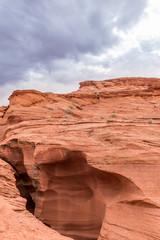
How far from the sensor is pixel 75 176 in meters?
9.02

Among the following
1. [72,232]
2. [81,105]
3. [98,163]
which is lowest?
[72,232]

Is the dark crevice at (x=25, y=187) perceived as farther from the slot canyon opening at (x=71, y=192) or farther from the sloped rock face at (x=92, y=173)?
the slot canyon opening at (x=71, y=192)

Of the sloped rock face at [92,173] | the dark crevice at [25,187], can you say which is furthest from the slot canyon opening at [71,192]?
the dark crevice at [25,187]

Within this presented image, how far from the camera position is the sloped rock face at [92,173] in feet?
21.1

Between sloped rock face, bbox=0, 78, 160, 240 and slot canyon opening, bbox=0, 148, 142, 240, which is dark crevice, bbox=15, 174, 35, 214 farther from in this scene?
slot canyon opening, bbox=0, 148, 142, 240

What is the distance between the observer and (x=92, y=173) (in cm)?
813

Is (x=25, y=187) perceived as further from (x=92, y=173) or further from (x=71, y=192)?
(x=92, y=173)

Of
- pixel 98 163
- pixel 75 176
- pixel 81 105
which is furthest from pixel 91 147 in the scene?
pixel 81 105

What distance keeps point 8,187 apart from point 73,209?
3822 millimetres

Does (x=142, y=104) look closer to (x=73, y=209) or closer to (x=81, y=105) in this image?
(x=81, y=105)

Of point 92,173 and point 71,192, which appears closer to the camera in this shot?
point 92,173

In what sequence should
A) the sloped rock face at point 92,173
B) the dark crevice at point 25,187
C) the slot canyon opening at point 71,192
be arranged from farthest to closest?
the dark crevice at point 25,187 → the slot canyon opening at point 71,192 → the sloped rock face at point 92,173

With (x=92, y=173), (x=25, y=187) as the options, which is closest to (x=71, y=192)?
(x=92, y=173)

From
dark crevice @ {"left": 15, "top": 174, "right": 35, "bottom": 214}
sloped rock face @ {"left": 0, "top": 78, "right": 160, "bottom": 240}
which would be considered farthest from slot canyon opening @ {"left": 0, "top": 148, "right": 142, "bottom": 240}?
dark crevice @ {"left": 15, "top": 174, "right": 35, "bottom": 214}
